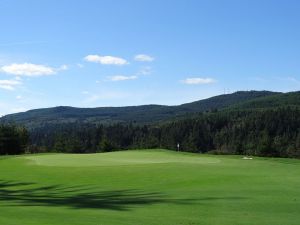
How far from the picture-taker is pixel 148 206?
60.0ft

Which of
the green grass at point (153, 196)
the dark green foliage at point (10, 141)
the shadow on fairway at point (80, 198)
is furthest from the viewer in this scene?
the dark green foliage at point (10, 141)

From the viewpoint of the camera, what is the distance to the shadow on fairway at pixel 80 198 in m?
19.2

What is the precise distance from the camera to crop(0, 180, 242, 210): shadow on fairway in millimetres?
19219

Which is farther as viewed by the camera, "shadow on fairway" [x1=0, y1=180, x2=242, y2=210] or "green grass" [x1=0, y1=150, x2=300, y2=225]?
"shadow on fairway" [x1=0, y1=180, x2=242, y2=210]

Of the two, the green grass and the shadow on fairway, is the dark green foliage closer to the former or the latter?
the green grass

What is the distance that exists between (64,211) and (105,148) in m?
93.0

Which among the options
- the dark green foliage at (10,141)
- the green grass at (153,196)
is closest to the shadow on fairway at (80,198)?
the green grass at (153,196)

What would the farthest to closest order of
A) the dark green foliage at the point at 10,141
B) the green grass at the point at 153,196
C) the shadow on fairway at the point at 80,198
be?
the dark green foliage at the point at 10,141 < the shadow on fairway at the point at 80,198 < the green grass at the point at 153,196

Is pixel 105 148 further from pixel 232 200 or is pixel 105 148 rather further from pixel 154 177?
pixel 232 200

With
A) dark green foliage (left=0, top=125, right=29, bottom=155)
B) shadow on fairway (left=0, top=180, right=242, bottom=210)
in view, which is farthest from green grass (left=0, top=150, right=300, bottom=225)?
dark green foliage (left=0, top=125, right=29, bottom=155)

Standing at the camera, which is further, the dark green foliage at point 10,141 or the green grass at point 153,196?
the dark green foliage at point 10,141

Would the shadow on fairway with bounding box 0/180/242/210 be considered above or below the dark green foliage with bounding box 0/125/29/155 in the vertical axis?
below

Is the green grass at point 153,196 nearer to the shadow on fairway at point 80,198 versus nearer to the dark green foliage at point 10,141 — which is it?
the shadow on fairway at point 80,198

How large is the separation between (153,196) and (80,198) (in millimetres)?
3095
